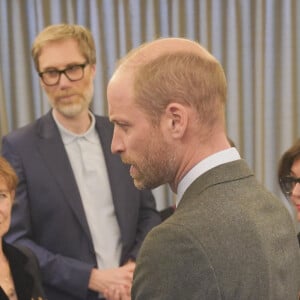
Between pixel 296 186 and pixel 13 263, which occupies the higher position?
pixel 296 186

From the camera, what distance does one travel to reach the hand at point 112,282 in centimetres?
184

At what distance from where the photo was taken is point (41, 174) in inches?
75.0

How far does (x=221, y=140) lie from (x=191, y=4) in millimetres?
2192

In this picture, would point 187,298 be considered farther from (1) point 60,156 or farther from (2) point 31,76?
(2) point 31,76

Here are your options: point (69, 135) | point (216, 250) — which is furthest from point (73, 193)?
point (216, 250)

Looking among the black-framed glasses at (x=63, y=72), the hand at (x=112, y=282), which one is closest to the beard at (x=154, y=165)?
the hand at (x=112, y=282)

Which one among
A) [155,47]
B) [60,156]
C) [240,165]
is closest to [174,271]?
[240,165]

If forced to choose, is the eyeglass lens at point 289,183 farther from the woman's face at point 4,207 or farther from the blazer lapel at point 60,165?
the woman's face at point 4,207

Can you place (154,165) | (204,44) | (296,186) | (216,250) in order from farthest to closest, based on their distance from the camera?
(204,44) → (296,186) → (154,165) → (216,250)

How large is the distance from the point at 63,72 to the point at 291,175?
93 cm

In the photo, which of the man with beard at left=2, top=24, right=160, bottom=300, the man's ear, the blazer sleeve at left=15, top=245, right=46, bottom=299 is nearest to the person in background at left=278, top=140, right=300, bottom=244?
the man with beard at left=2, top=24, right=160, bottom=300

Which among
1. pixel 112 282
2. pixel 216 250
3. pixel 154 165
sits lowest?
pixel 112 282

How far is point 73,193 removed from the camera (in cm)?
191

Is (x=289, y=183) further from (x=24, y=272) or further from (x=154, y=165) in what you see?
(x=154, y=165)
